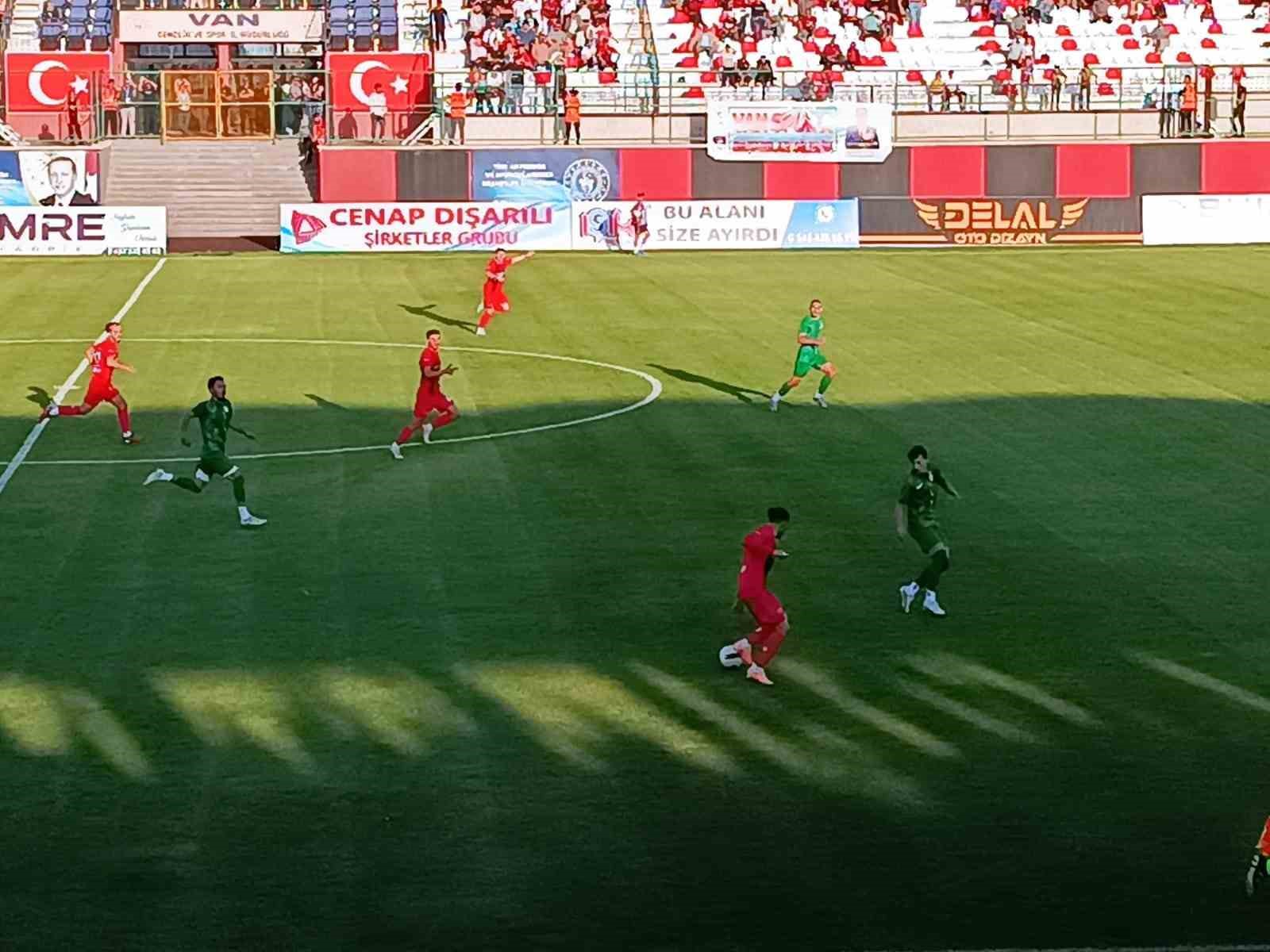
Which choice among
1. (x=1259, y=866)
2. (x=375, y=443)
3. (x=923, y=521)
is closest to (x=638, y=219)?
(x=375, y=443)

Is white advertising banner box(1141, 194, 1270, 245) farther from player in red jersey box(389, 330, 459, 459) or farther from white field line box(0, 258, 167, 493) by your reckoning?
player in red jersey box(389, 330, 459, 459)

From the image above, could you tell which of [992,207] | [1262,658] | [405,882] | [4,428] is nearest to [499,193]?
[992,207]

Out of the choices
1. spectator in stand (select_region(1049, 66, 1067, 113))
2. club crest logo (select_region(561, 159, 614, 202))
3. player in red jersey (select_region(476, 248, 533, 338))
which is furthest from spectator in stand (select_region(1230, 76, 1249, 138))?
player in red jersey (select_region(476, 248, 533, 338))

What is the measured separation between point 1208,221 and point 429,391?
41.1 metres

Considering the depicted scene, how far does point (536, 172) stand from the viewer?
6681 centimetres

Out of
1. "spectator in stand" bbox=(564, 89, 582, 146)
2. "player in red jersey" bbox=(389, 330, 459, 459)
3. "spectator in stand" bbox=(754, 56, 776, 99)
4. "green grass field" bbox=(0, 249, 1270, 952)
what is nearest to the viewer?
"green grass field" bbox=(0, 249, 1270, 952)

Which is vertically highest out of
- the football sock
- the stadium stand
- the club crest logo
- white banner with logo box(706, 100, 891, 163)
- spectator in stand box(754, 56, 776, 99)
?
the stadium stand

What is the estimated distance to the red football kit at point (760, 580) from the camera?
61.6 ft

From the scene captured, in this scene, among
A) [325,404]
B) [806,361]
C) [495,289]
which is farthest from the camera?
[495,289]

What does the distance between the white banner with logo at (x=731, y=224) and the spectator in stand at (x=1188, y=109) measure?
12.5 metres

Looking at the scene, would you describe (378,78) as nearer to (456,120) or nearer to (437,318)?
(456,120)

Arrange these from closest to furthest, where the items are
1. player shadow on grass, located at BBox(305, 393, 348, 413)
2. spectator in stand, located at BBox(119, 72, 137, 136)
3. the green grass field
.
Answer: the green grass field < player shadow on grass, located at BBox(305, 393, 348, 413) < spectator in stand, located at BBox(119, 72, 137, 136)

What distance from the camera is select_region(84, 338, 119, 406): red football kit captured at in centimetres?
3108

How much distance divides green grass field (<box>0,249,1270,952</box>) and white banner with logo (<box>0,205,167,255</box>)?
2530cm
